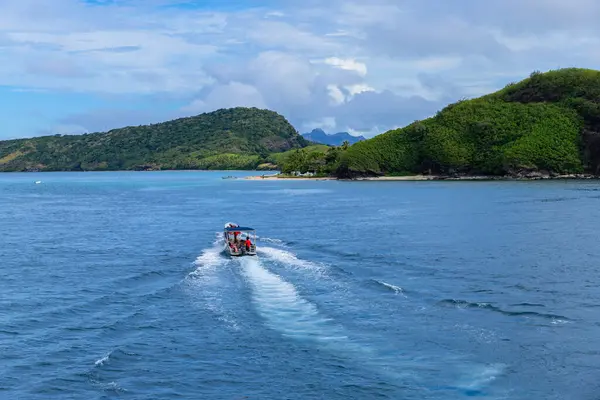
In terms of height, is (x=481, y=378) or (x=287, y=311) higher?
(x=287, y=311)

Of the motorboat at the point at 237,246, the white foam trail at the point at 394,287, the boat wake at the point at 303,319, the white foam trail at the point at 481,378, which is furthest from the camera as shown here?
the motorboat at the point at 237,246

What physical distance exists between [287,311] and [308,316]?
1834 mm

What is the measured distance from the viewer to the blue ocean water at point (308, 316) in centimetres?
2572

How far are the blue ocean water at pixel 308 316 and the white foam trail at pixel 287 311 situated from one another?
0.50 ft

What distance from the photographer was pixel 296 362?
91.9ft

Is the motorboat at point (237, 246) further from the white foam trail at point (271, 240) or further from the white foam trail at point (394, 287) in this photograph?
the white foam trail at point (394, 287)

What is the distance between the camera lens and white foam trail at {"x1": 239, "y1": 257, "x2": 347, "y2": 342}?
3225 centimetres

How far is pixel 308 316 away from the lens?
35.4 metres

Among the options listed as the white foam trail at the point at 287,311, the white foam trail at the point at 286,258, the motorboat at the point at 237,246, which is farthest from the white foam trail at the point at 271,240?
the white foam trail at the point at 287,311

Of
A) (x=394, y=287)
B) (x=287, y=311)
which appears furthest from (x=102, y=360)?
(x=394, y=287)

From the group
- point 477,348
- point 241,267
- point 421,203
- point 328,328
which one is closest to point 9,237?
point 241,267

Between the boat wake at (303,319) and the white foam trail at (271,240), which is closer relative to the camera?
the boat wake at (303,319)

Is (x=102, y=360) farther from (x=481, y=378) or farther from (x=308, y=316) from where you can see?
(x=481, y=378)

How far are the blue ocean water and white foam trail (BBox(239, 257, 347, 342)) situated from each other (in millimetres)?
152
